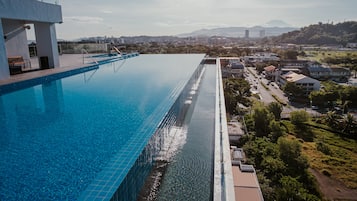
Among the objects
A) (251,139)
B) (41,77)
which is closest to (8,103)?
(41,77)

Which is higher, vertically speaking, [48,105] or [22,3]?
[22,3]

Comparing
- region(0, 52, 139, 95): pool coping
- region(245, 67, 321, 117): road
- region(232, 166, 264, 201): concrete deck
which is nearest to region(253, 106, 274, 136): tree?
region(245, 67, 321, 117): road

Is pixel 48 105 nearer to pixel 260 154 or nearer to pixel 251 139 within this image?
pixel 260 154

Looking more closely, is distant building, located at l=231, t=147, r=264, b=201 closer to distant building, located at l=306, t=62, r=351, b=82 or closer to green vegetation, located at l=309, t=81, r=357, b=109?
green vegetation, located at l=309, t=81, r=357, b=109

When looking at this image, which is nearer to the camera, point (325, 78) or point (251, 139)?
point (251, 139)

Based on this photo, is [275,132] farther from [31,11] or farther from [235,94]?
[31,11]

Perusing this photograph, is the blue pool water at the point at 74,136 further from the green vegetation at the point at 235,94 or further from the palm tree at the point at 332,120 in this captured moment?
the palm tree at the point at 332,120
